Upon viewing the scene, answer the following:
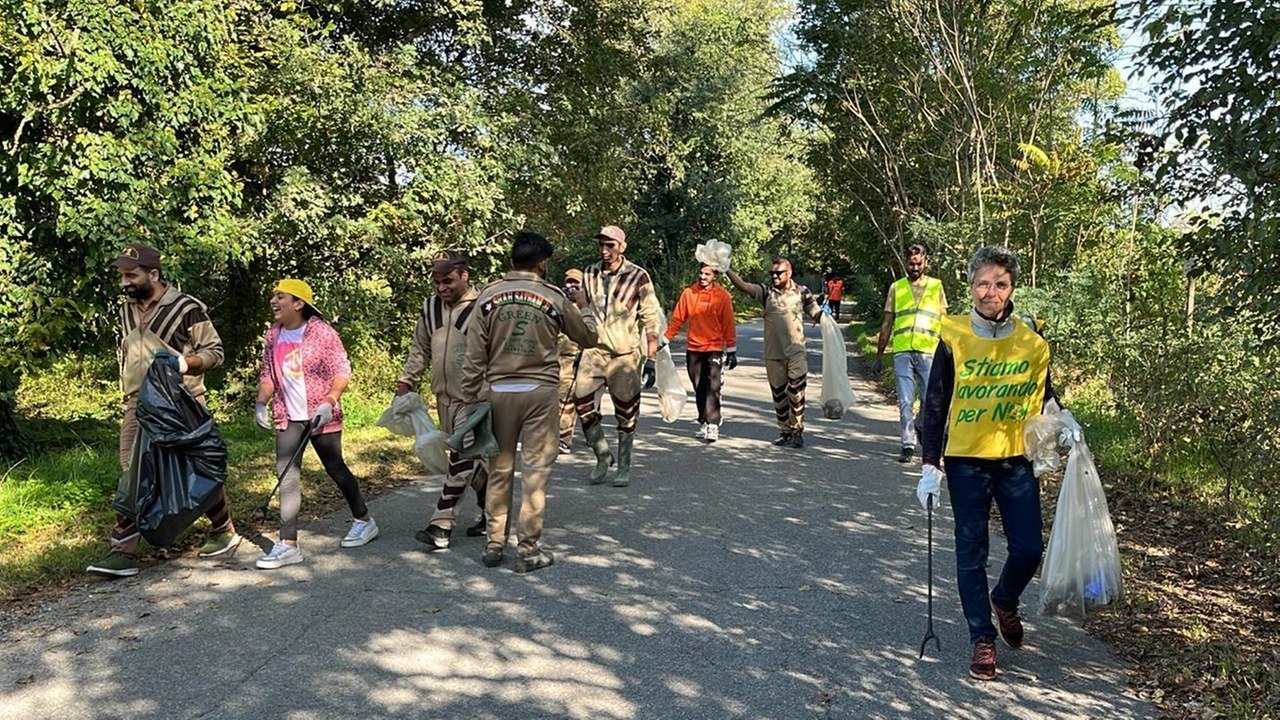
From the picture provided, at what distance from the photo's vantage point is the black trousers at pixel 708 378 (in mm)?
10031

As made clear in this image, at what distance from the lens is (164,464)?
5551 mm

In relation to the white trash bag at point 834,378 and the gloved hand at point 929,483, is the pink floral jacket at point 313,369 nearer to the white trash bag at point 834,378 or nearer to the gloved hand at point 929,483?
the gloved hand at point 929,483

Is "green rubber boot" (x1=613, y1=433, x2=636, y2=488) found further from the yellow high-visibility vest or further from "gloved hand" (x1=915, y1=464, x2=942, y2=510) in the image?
"gloved hand" (x1=915, y1=464, x2=942, y2=510)

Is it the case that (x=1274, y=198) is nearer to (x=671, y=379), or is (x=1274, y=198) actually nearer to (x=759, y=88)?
(x=671, y=379)

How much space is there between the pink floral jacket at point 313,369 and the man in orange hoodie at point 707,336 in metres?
4.25

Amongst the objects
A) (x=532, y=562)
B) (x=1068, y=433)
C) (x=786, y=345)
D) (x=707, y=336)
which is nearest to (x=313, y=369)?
(x=532, y=562)

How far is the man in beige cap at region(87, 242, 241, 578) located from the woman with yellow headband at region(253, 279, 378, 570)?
35 centimetres

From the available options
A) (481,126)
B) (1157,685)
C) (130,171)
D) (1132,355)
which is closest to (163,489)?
(130,171)

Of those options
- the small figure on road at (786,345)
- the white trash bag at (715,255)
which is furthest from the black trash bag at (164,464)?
the small figure on road at (786,345)

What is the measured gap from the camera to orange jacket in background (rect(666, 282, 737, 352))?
32.6ft

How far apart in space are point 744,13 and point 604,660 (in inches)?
1414

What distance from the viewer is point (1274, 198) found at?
13.3ft

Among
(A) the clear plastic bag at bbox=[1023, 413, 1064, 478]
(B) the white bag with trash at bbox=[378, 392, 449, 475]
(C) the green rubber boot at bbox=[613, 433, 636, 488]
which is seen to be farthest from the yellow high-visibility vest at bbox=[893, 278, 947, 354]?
(A) the clear plastic bag at bbox=[1023, 413, 1064, 478]

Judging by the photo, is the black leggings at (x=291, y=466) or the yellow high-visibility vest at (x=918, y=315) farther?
the yellow high-visibility vest at (x=918, y=315)
